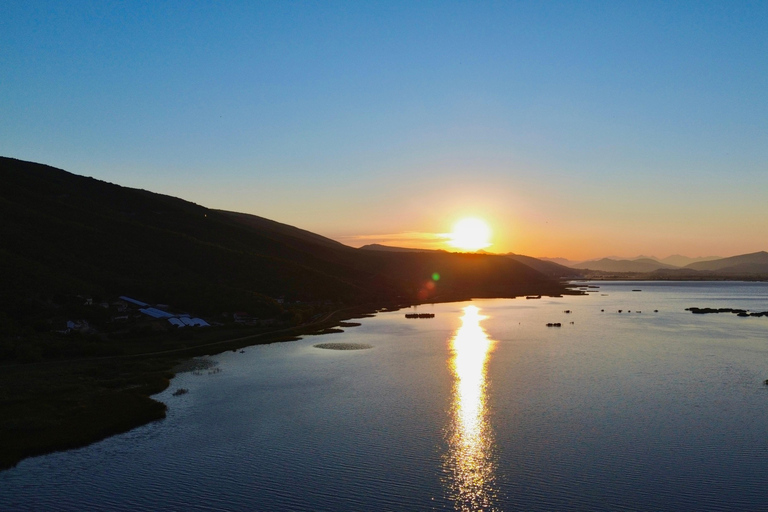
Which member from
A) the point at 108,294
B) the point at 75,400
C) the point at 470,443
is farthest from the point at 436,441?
the point at 108,294

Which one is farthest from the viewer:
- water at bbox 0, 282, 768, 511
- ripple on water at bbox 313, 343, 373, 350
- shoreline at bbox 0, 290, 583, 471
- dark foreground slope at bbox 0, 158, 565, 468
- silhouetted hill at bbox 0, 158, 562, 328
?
silhouetted hill at bbox 0, 158, 562, 328

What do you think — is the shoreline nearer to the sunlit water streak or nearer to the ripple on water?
the ripple on water

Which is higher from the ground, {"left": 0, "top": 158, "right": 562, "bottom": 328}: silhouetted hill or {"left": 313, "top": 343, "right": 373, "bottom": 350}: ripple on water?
{"left": 0, "top": 158, "right": 562, "bottom": 328}: silhouetted hill

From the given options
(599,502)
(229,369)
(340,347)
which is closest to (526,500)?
(599,502)

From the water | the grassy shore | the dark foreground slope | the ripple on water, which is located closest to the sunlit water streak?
the water

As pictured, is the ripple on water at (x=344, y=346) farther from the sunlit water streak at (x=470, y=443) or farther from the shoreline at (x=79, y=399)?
the shoreline at (x=79, y=399)

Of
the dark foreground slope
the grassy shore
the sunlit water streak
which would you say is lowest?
the sunlit water streak

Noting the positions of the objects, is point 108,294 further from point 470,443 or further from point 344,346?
point 470,443
